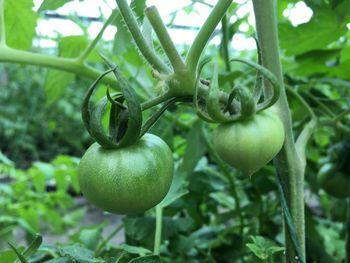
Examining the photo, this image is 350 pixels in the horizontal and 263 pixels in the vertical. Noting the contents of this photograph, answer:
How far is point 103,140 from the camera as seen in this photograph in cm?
45

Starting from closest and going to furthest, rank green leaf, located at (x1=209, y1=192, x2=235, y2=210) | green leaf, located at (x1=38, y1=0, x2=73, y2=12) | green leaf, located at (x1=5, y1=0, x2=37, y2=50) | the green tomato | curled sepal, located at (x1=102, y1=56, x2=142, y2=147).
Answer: curled sepal, located at (x1=102, y1=56, x2=142, y2=147) → green leaf, located at (x1=38, y1=0, x2=73, y2=12) → green leaf, located at (x1=5, y1=0, x2=37, y2=50) → the green tomato → green leaf, located at (x1=209, y1=192, x2=235, y2=210)

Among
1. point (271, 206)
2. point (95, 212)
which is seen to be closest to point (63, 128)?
point (95, 212)

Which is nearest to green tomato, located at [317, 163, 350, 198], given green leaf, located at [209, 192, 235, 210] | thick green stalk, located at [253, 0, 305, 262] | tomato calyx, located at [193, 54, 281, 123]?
green leaf, located at [209, 192, 235, 210]

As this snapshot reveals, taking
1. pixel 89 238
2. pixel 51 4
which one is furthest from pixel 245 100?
pixel 89 238

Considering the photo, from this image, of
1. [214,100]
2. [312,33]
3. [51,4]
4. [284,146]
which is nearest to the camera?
[214,100]

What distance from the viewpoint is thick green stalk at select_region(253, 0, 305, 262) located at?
1.77 feet

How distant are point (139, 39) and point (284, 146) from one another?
20cm

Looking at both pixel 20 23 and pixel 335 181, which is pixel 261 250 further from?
pixel 20 23

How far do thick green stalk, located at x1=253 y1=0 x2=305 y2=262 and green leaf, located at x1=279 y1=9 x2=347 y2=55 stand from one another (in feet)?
0.86

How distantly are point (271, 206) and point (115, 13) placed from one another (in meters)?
0.58

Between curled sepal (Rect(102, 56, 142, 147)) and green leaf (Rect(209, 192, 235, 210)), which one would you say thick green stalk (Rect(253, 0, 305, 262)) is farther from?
green leaf (Rect(209, 192, 235, 210))

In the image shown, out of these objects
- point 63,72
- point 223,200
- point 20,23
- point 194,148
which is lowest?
point 223,200

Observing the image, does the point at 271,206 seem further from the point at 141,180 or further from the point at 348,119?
the point at 141,180

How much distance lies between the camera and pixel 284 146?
1.80 feet
